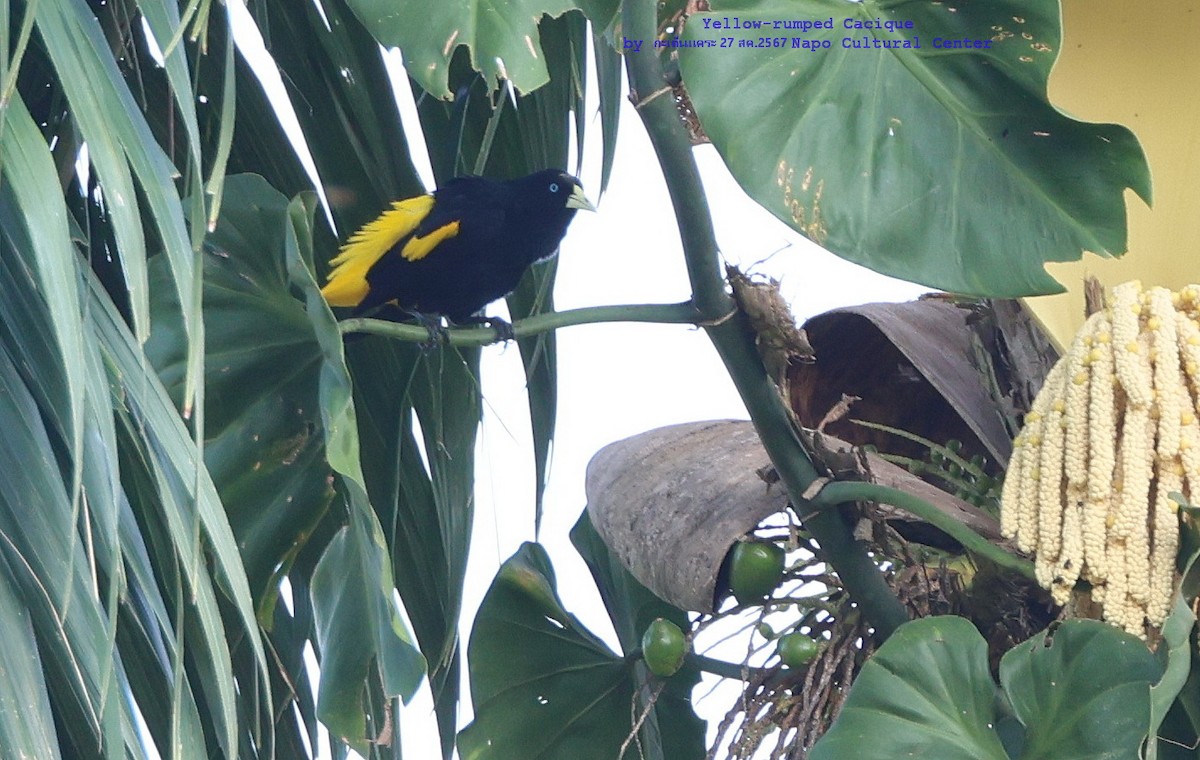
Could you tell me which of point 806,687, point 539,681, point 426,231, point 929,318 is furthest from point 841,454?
point 426,231

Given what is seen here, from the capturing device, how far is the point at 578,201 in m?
1.98

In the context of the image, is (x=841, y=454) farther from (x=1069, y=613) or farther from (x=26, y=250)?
(x=26, y=250)

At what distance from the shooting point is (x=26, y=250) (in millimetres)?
905

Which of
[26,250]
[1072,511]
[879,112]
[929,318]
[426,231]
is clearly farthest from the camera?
[426,231]

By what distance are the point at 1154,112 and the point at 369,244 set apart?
0.82 metres

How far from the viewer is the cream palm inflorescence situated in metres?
0.99

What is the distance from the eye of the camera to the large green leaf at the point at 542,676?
4.98ft

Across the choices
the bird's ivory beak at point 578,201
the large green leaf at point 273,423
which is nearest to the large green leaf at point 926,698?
the large green leaf at point 273,423

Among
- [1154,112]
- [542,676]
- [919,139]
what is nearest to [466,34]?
[919,139]

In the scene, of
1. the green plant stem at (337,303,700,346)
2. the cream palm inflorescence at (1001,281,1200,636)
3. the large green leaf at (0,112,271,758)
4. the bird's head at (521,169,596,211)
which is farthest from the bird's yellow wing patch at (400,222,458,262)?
the cream palm inflorescence at (1001,281,1200,636)

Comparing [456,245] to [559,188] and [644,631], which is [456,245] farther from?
[644,631]

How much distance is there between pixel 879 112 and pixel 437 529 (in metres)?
0.67

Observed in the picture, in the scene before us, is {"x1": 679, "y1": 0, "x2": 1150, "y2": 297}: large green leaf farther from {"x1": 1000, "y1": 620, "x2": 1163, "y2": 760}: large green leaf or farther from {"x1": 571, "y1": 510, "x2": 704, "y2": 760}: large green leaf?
{"x1": 571, "y1": 510, "x2": 704, "y2": 760}: large green leaf

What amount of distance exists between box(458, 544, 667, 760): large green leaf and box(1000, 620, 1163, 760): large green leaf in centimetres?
56
